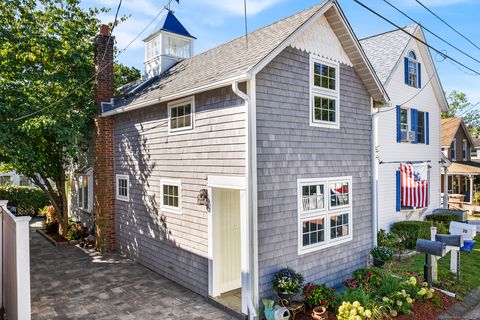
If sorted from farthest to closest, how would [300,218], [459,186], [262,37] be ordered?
[459,186], [262,37], [300,218]

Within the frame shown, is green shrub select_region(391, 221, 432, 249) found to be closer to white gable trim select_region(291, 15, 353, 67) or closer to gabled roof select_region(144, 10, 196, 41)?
white gable trim select_region(291, 15, 353, 67)

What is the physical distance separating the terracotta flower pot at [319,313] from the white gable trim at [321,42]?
559cm

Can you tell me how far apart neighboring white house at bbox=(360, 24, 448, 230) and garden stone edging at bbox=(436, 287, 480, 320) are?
4.49 meters

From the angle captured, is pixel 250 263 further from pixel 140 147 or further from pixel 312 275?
pixel 140 147

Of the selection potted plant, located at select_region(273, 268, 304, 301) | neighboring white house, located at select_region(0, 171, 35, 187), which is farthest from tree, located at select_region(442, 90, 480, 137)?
neighboring white house, located at select_region(0, 171, 35, 187)

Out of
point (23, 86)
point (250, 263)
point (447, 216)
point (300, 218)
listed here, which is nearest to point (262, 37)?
point (300, 218)

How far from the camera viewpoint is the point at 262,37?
7961 mm

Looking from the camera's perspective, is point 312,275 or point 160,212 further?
point 160,212

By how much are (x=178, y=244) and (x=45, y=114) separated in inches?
242

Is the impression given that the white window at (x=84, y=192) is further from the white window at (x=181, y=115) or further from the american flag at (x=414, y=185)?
the american flag at (x=414, y=185)

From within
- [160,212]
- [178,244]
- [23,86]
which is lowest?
[178,244]

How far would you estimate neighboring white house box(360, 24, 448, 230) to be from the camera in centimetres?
1252

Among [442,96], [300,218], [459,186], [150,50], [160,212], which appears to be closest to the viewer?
[300,218]

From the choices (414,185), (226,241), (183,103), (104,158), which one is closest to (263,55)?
(183,103)
